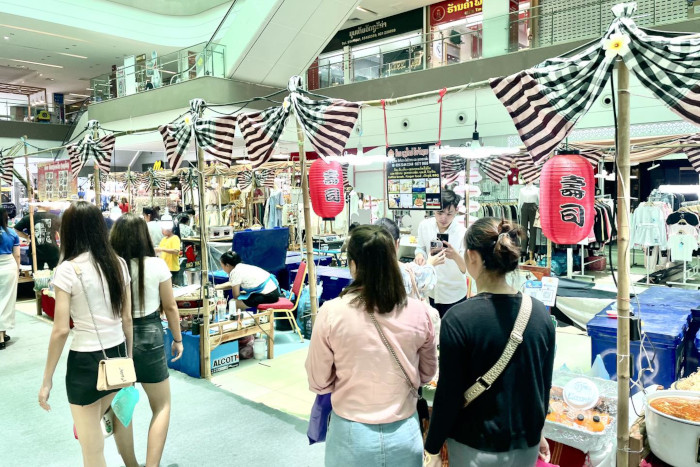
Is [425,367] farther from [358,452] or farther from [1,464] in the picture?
[1,464]

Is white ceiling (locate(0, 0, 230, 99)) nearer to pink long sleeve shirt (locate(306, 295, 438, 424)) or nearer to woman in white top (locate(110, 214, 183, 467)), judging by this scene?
woman in white top (locate(110, 214, 183, 467))

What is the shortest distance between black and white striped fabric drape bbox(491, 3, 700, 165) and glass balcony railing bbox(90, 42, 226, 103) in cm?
1272

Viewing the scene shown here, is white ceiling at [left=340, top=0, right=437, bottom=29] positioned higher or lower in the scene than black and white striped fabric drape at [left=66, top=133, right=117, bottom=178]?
higher

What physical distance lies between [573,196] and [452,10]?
15940 millimetres

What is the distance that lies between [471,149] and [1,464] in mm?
5049

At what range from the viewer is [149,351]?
3090mm

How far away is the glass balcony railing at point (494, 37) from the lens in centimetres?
1049

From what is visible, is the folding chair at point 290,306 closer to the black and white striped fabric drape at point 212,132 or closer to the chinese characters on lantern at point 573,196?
the black and white striped fabric drape at point 212,132

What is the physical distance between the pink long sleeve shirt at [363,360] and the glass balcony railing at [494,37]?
944cm

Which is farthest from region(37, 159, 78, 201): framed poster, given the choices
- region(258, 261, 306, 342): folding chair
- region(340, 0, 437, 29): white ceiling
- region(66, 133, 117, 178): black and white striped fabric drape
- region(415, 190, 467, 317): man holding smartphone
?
region(340, 0, 437, 29): white ceiling

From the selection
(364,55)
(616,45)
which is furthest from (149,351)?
(364,55)

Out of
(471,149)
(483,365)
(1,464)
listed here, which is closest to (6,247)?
(1,464)

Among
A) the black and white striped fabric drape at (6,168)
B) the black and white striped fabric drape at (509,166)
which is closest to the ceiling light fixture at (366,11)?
the black and white striped fabric drape at (509,166)

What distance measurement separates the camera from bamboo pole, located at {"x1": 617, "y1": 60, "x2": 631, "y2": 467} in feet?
8.07
